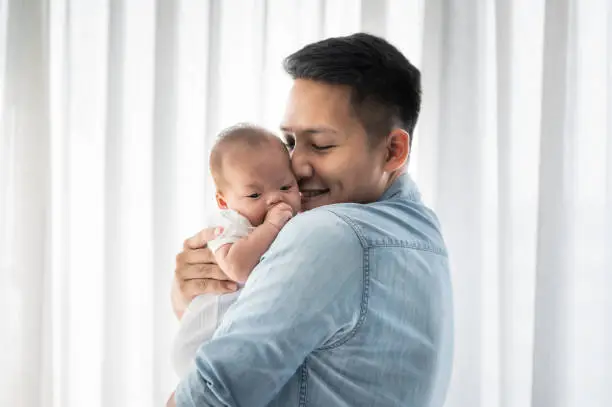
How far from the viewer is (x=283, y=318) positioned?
948 millimetres

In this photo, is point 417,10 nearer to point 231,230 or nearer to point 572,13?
point 572,13

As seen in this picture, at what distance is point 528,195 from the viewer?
2010mm

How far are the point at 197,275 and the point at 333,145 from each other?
0.38m

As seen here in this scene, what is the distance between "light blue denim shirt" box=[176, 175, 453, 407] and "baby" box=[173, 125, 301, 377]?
0.79 ft

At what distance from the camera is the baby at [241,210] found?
130 centimetres

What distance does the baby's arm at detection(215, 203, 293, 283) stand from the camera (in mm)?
1272

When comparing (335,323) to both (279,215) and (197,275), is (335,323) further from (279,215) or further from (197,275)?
(197,275)

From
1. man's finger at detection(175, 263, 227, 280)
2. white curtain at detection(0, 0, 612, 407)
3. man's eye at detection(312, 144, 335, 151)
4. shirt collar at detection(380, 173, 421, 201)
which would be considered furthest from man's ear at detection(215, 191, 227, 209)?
white curtain at detection(0, 0, 612, 407)

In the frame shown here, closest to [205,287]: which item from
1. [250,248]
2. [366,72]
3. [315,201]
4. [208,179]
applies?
[250,248]

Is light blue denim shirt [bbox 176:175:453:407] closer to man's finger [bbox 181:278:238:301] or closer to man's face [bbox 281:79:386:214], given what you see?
man's face [bbox 281:79:386:214]

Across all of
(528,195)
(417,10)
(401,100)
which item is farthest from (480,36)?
(401,100)

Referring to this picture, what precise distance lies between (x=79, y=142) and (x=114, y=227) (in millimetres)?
288

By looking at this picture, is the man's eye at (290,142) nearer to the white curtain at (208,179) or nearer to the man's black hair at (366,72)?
the man's black hair at (366,72)

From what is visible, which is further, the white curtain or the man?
the white curtain
